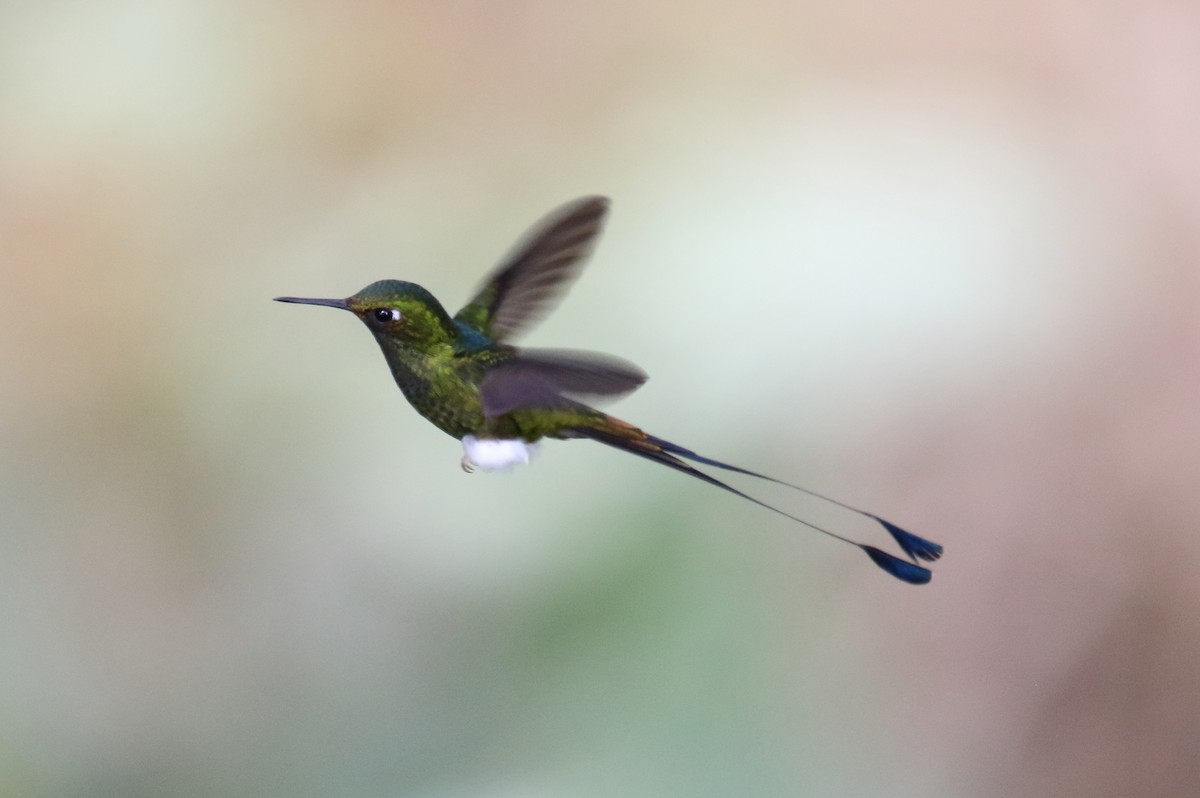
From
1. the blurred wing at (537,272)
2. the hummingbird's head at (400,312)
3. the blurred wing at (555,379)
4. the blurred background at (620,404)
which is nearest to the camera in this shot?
the blurred wing at (555,379)

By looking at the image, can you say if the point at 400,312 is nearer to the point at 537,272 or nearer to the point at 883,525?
the point at 537,272

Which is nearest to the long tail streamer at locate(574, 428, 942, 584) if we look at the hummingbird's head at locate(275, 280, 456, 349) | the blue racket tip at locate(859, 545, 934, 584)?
the blue racket tip at locate(859, 545, 934, 584)

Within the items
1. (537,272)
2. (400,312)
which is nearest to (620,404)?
(537,272)

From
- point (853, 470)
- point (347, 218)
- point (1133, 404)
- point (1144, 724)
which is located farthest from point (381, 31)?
point (1144, 724)

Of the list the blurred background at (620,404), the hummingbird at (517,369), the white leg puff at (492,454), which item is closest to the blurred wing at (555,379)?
the hummingbird at (517,369)

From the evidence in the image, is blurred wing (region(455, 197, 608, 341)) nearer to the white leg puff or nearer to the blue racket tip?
the white leg puff

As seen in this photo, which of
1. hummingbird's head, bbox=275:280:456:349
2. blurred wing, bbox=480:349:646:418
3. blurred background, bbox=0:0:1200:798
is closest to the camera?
blurred wing, bbox=480:349:646:418

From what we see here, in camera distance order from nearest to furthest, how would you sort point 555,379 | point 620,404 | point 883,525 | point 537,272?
point 555,379 → point 883,525 → point 537,272 → point 620,404

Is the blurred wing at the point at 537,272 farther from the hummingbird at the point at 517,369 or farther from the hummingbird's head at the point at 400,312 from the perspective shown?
the hummingbird's head at the point at 400,312
